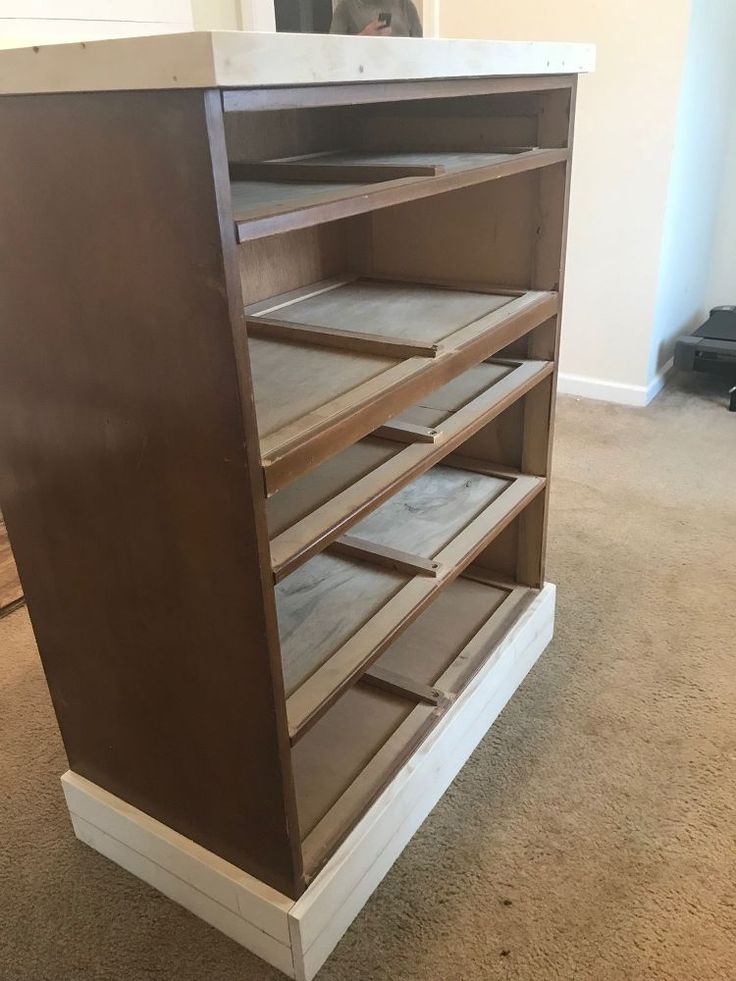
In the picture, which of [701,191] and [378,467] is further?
[701,191]

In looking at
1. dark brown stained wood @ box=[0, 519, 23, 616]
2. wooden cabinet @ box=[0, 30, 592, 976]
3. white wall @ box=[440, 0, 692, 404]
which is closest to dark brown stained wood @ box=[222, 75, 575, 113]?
wooden cabinet @ box=[0, 30, 592, 976]

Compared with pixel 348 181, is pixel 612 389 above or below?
below

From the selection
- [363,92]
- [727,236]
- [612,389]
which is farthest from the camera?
[727,236]

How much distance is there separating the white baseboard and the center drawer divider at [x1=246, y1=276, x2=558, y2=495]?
5.31 feet

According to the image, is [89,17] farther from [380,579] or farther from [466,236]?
[380,579]

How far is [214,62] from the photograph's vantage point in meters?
0.64

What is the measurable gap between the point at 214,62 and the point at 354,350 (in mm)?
532

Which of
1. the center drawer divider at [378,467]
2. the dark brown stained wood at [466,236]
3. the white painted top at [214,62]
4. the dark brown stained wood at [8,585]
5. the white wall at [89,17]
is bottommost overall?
the dark brown stained wood at [8,585]

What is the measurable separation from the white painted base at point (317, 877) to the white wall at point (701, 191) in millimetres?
1924

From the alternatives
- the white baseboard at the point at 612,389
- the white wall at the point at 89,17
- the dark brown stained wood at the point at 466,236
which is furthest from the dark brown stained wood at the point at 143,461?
the white baseboard at the point at 612,389

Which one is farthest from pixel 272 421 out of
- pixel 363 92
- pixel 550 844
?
pixel 550 844

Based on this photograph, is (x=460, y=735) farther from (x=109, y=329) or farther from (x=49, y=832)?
(x=109, y=329)

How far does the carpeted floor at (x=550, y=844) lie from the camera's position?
1144mm

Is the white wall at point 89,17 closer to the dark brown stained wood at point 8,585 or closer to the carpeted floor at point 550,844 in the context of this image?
the dark brown stained wood at point 8,585
